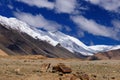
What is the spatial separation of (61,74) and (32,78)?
3.03 metres

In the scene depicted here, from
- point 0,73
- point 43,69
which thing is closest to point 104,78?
point 43,69

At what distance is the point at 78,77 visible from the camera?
2806 cm

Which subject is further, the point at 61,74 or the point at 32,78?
the point at 61,74

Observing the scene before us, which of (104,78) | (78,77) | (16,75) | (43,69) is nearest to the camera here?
(78,77)

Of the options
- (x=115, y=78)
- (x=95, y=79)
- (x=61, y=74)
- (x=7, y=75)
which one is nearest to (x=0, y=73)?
(x=7, y=75)

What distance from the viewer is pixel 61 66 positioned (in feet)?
108

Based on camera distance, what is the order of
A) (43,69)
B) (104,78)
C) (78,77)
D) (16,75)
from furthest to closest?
(43,69)
(104,78)
(16,75)
(78,77)

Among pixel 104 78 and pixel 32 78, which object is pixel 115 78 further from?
pixel 32 78

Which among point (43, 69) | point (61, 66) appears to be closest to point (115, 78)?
point (61, 66)

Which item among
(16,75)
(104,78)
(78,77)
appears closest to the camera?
(78,77)

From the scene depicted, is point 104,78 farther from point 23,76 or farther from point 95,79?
point 23,76

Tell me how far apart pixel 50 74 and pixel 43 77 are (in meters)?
1.55

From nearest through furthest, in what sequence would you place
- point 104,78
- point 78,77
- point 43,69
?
point 78,77 < point 104,78 < point 43,69

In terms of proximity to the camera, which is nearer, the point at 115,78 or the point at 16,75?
the point at 16,75
